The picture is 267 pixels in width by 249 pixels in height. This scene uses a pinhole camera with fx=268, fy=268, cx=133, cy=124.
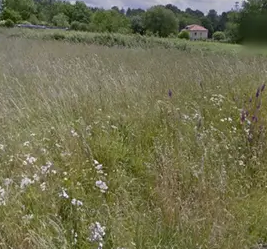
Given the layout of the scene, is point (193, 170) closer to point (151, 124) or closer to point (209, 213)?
point (209, 213)

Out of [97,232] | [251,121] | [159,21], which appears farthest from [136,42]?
[159,21]

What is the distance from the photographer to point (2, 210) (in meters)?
1.89

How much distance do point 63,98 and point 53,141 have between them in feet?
3.37

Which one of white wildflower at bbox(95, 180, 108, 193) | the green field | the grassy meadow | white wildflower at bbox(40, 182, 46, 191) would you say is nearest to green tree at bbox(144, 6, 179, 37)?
the green field

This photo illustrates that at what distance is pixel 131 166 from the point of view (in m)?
2.75

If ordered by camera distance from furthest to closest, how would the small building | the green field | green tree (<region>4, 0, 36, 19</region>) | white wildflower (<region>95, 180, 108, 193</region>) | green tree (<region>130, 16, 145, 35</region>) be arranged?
green tree (<region>4, 0, 36, 19</region>) < green tree (<region>130, 16, 145, 35</region>) < the small building < the green field < white wildflower (<region>95, 180, 108, 193</region>)

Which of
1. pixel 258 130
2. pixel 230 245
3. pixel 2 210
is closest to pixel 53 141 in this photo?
pixel 2 210

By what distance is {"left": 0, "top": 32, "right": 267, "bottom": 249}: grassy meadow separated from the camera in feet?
6.21

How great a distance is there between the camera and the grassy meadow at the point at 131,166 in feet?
6.21

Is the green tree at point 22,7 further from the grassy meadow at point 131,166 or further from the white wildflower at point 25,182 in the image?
the white wildflower at point 25,182

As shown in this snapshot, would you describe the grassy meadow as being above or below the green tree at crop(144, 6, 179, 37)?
below

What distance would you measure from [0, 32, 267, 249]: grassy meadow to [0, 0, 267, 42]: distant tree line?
1875 mm

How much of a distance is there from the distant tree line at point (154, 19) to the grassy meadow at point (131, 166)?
1.88 m

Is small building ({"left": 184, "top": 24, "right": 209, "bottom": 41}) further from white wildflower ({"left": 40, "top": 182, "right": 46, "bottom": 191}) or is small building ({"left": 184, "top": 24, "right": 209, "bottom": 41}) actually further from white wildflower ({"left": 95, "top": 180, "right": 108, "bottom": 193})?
white wildflower ({"left": 40, "top": 182, "right": 46, "bottom": 191})
